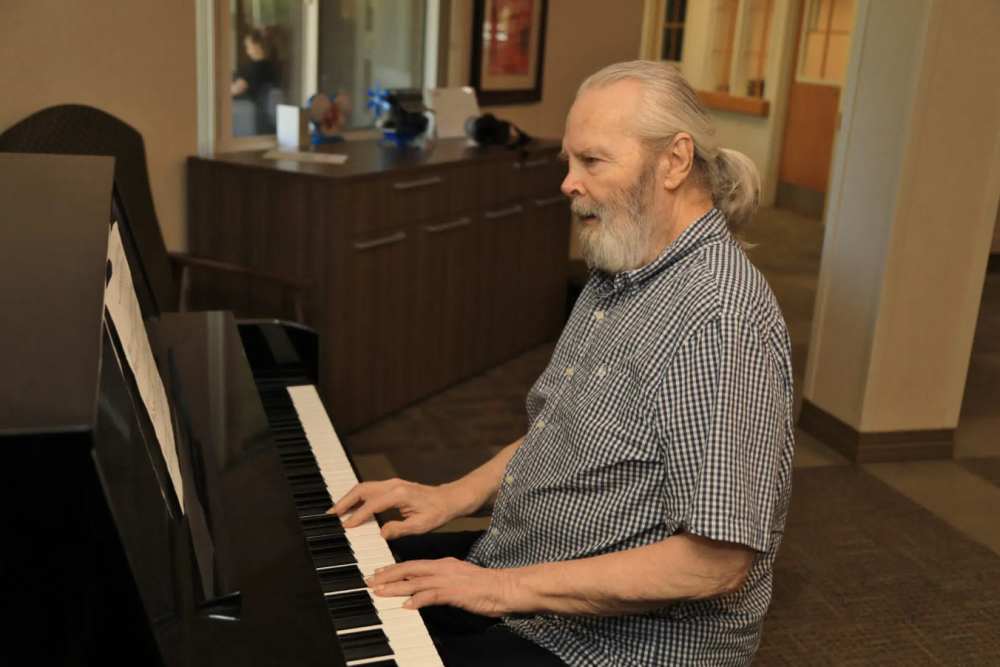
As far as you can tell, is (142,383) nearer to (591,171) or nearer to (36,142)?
(591,171)

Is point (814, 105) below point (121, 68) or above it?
below

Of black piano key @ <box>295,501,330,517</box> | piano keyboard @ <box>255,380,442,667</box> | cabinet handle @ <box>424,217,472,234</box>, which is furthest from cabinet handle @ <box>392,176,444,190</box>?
black piano key @ <box>295,501,330,517</box>

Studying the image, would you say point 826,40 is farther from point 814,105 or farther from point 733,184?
point 733,184

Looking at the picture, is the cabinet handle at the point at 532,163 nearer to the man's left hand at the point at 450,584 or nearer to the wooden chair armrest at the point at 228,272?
the wooden chair armrest at the point at 228,272

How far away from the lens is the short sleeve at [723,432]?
1.24m

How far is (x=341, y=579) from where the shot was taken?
1342mm

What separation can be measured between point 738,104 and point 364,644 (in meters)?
8.80

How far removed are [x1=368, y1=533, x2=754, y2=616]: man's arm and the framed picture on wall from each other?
3698 mm

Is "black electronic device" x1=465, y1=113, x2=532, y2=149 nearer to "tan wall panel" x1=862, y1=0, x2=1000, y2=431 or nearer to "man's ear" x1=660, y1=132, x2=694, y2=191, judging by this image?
"tan wall panel" x1=862, y1=0, x2=1000, y2=431

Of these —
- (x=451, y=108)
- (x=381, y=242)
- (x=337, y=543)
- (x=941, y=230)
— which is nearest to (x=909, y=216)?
(x=941, y=230)

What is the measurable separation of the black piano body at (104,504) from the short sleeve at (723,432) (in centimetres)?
44

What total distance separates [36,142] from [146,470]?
81.9 inches

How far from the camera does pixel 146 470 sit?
100 cm

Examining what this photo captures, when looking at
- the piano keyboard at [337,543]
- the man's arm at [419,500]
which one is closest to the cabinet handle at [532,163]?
the piano keyboard at [337,543]
